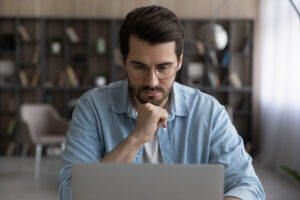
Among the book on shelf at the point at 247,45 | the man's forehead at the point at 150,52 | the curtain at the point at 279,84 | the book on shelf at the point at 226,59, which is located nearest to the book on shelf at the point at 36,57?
the book on shelf at the point at 226,59

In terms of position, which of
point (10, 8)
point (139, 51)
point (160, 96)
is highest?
point (10, 8)

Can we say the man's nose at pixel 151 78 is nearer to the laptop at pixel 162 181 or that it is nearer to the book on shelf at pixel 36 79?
the laptop at pixel 162 181

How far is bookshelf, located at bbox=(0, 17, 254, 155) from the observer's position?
6602 mm

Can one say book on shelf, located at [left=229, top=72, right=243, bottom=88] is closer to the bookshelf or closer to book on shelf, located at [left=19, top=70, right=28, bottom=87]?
the bookshelf

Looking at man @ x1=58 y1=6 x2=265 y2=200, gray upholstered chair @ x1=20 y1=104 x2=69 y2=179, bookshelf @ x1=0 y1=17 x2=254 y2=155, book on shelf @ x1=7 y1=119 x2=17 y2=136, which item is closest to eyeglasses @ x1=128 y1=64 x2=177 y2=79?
man @ x1=58 y1=6 x2=265 y2=200

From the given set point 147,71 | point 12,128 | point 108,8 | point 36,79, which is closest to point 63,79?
point 36,79

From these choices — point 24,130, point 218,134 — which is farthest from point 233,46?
point 218,134

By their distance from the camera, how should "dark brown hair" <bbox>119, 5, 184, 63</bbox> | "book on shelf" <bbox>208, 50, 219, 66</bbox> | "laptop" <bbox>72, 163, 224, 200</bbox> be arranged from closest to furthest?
"laptop" <bbox>72, 163, 224, 200</bbox>, "dark brown hair" <bbox>119, 5, 184, 63</bbox>, "book on shelf" <bbox>208, 50, 219, 66</bbox>

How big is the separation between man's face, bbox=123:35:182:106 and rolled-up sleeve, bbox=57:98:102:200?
221 mm

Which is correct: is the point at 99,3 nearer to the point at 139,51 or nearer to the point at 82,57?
the point at 82,57

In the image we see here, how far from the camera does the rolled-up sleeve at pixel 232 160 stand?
4.32 feet

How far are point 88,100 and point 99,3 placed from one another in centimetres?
551

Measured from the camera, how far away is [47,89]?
672cm

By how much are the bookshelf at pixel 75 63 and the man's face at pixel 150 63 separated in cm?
517
